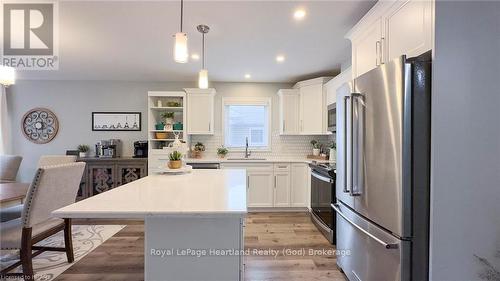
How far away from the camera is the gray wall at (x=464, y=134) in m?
1.36

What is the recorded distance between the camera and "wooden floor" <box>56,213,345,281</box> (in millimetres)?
2252

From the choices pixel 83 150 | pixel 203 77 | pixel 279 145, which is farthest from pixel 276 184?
pixel 83 150

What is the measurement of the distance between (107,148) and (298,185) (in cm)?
362

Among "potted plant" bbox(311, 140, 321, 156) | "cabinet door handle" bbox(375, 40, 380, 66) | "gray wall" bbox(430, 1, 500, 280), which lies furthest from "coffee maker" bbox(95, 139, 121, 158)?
"gray wall" bbox(430, 1, 500, 280)

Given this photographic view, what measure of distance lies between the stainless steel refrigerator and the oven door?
101 centimetres

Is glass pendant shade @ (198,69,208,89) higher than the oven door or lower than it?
higher

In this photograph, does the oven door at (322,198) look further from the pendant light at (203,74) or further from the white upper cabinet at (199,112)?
the white upper cabinet at (199,112)

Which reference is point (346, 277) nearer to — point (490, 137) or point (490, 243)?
point (490, 243)

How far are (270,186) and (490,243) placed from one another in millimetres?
2998

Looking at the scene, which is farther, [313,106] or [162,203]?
[313,106]

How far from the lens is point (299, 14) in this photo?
2273 millimetres

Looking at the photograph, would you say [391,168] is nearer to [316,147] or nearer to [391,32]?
[391,32]

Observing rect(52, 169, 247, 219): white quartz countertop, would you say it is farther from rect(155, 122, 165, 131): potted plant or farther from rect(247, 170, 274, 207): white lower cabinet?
rect(155, 122, 165, 131): potted plant

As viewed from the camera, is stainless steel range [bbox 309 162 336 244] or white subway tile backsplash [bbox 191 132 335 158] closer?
stainless steel range [bbox 309 162 336 244]
